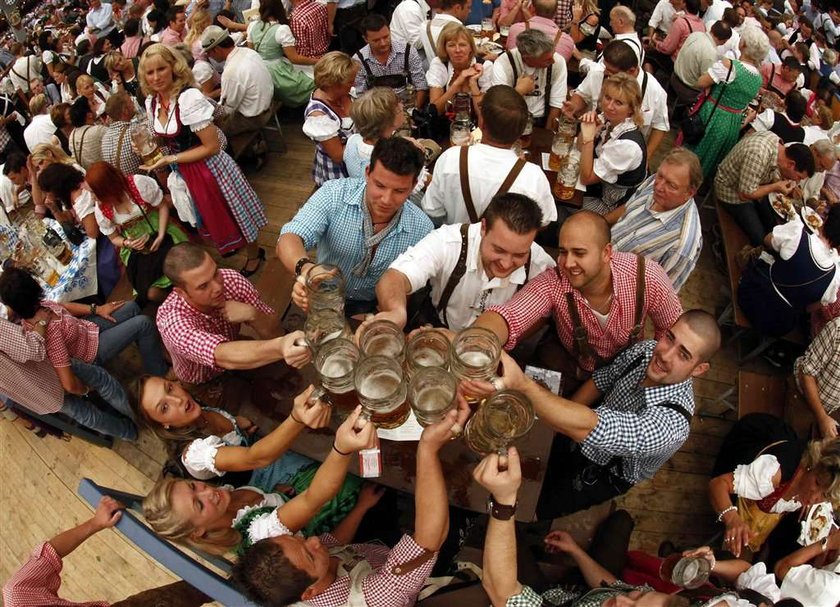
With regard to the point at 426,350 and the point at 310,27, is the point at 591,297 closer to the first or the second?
the point at 426,350

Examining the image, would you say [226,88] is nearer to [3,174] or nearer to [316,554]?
[3,174]

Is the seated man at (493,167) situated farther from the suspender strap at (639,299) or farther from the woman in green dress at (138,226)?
the woman in green dress at (138,226)

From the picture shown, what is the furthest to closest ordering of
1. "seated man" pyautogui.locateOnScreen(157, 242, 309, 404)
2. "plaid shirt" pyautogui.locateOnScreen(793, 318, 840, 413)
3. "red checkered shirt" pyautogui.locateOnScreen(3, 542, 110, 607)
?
"plaid shirt" pyautogui.locateOnScreen(793, 318, 840, 413) < "seated man" pyautogui.locateOnScreen(157, 242, 309, 404) < "red checkered shirt" pyautogui.locateOnScreen(3, 542, 110, 607)

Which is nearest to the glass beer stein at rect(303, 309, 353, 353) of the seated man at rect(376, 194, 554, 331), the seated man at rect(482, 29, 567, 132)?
the seated man at rect(376, 194, 554, 331)

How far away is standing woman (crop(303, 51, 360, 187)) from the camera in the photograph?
299 cm

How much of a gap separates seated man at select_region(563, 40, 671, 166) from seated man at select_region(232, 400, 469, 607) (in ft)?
8.54

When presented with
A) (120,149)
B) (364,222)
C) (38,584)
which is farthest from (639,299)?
(120,149)

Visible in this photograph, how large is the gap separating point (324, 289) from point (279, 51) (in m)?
3.58

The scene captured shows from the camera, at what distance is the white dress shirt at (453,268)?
218cm

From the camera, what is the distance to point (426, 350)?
5.13 feet

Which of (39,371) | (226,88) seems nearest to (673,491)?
(39,371)

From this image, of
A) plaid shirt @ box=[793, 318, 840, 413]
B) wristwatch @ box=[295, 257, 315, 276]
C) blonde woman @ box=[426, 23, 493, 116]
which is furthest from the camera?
blonde woman @ box=[426, 23, 493, 116]

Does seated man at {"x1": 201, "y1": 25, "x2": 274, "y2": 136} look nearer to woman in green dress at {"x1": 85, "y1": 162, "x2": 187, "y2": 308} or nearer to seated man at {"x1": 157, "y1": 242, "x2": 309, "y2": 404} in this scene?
woman in green dress at {"x1": 85, "y1": 162, "x2": 187, "y2": 308}

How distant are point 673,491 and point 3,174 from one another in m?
5.49
